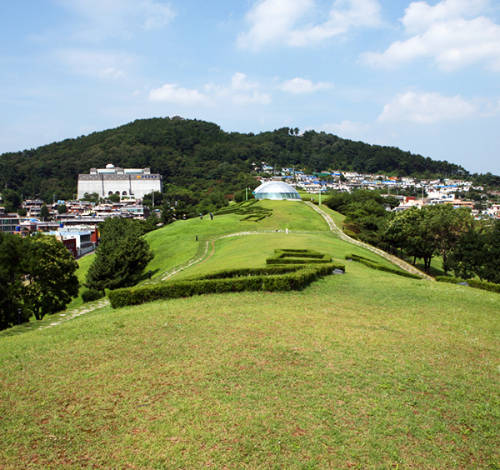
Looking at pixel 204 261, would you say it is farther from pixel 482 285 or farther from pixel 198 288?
pixel 482 285

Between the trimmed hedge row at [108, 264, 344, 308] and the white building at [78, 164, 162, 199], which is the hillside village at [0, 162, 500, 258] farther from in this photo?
the trimmed hedge row at [108, 264, 344, 308]

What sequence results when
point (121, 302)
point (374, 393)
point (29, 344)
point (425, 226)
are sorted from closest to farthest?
point (374, 393) < point (29, 344) < point (121, 302) < point (425, 226)

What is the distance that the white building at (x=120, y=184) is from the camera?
539 feet

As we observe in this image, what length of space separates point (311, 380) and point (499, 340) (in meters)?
7.52

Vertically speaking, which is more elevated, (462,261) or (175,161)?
(175,161)

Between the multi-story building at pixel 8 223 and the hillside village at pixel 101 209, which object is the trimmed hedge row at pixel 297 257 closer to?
the hillside village at pixel 101 209

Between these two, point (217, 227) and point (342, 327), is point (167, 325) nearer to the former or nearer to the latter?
point (342, 327)

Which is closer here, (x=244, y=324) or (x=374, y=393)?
(x=374, y=393)

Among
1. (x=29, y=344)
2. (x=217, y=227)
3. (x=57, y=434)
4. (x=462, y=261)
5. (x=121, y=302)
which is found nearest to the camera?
(x=57, y=434)

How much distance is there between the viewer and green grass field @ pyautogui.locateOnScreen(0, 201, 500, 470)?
21.6 ft

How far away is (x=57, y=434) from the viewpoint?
6910 mm

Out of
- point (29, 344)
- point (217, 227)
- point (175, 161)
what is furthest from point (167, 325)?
point (175, 161)

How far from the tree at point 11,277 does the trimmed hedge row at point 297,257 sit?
48.8 feet

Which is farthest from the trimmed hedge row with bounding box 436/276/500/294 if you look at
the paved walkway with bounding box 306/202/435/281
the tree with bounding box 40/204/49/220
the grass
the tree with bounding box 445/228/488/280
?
the tree with bounding box 40/204/49/220
